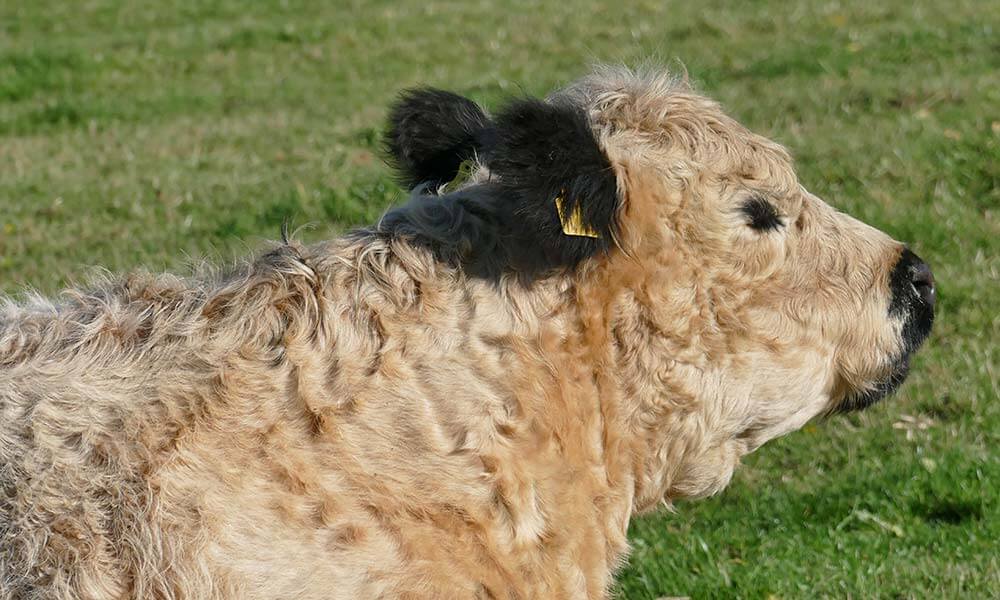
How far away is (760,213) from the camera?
3.98 m

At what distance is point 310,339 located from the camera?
11.6 ft

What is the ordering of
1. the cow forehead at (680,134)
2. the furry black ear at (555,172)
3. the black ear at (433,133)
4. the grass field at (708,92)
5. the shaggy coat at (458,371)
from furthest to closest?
the grass field at (708,92) → the black ear at (433,133) → the cow forehead at (680,134) → the furry black ear at (555,172) → the shaggy coat at (458,371)

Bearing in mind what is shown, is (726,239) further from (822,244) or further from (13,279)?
(13,279)

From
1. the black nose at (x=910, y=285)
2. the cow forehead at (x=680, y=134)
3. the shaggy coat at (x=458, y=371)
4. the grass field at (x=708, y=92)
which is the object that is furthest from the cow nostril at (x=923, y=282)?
the grass field at (x=708, y=92)

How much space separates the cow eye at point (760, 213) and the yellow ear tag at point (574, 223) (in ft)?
2.11

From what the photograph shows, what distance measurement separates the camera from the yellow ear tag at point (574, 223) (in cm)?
349

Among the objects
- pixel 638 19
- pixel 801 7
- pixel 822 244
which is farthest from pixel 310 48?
pixel 822 244

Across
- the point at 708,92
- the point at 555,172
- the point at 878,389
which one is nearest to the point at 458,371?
the point at 555,172

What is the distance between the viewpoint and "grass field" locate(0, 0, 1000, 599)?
5984mm

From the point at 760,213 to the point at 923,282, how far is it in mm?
750

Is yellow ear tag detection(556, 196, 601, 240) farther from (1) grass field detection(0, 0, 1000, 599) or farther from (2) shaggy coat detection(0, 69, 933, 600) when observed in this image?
(1) grass field detection(0, 0, 1000, 599)

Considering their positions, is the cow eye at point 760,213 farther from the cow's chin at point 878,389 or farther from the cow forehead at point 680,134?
the cow's chin at point 878,389

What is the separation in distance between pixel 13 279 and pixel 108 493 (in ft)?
21.1

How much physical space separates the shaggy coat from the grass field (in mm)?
708
